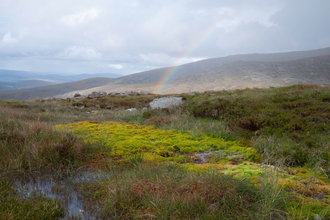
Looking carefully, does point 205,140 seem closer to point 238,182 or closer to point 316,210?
point 238,182

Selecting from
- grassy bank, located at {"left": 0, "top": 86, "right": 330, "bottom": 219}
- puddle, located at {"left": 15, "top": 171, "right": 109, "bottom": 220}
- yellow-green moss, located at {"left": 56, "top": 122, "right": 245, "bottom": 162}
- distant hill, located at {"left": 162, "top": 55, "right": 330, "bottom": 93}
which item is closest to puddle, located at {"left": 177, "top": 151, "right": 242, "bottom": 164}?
grassy bank, located at {"left": 0, "top": 86, "right": 330, "bottom": 219}

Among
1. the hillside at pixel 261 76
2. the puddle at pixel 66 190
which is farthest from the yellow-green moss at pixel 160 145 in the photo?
the hillside at pixel 261 76

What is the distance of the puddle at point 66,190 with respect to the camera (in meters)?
2.93

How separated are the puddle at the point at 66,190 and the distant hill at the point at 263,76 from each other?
52239 mm

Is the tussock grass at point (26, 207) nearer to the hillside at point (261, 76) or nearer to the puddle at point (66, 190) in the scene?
the puddle at point (66, 190)

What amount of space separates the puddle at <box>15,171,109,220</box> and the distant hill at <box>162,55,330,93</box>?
52239 millimetres

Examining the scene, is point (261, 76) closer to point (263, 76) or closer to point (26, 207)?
point (263, 76)

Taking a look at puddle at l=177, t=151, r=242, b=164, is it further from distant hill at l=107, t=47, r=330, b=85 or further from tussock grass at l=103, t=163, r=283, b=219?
distant hill at l=107, t=47, r=330, b=85

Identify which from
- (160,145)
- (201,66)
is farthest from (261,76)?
(201,66)

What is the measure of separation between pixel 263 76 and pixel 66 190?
67.5m

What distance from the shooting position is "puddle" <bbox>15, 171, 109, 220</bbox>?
9.62 ft

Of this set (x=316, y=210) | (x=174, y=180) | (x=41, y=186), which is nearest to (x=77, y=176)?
(x=41, y=186)

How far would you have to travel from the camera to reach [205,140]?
6477 mm

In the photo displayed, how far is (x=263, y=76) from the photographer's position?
204 ft
